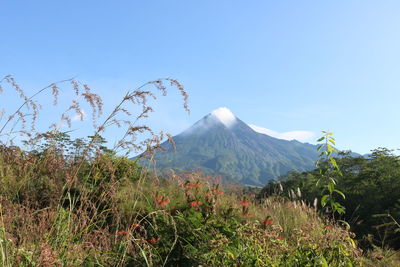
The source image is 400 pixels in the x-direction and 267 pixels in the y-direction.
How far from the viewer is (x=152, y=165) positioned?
126 inches

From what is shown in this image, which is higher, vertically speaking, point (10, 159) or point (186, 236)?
point (10, 159)

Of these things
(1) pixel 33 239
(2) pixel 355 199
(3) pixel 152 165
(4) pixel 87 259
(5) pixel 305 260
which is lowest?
(2) pixel 355 199

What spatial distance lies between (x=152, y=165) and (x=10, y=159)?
1662mm

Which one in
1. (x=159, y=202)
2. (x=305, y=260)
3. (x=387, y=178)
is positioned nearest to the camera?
(x=305, y=260)

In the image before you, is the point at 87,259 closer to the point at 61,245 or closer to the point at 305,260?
the point at 61,245

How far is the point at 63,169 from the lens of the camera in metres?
3.24

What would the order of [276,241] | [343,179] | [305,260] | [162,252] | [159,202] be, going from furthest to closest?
[343,179]
[159,202]
[162,252]
[276,241]
[305,260]

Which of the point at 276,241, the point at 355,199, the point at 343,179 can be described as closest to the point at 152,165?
the point at 276,241

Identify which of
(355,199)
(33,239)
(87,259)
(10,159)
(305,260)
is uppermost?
(10,159)

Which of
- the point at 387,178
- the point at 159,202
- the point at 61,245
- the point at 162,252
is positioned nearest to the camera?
the point at 61,245

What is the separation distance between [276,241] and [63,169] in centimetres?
202

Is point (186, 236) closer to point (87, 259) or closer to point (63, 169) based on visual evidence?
point (87, 259)

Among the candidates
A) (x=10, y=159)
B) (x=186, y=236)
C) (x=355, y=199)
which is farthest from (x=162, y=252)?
(x=355, y=199)

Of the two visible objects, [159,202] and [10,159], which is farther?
[159,202]
